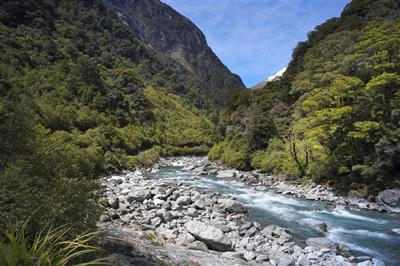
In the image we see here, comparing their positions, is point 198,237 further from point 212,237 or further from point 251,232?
point 251,232

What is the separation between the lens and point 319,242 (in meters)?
14.0

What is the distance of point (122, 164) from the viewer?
132 feet

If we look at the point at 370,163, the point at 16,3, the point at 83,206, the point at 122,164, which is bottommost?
the point at 122,164

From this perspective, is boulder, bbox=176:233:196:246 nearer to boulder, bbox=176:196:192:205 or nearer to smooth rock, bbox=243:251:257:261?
smooth rock, bbox=243:251:257:261

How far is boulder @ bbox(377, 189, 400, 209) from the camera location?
1933cm

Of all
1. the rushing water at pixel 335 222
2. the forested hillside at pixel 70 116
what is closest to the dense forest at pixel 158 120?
the forested hillside at pixel 70 116

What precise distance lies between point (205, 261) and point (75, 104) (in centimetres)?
4561

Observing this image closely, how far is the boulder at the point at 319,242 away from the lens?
1366 cm

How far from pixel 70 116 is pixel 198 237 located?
35762 millimetres

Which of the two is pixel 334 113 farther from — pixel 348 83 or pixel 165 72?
pixel 165 72

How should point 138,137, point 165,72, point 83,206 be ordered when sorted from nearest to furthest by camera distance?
point 83,206 < point 138,137 < point 165,72

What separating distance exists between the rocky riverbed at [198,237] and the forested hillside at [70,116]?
2148mm

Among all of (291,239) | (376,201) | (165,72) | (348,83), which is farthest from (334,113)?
(165,72)

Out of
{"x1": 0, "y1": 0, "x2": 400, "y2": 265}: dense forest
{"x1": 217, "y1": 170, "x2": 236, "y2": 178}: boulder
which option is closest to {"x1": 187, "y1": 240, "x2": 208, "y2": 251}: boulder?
{"x1": 0, "y1": 0, "x2": 400, "y2": 265}: dense forest
